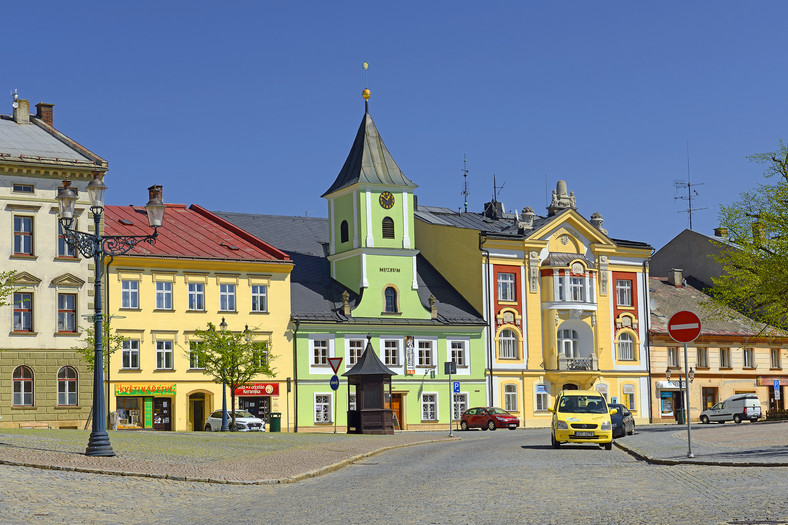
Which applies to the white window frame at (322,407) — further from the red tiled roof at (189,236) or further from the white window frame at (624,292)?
the white window frame at (624,292)

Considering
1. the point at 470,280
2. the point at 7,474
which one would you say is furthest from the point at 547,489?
the point at 470,280

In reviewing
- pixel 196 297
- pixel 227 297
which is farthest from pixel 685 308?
pixel 196 297

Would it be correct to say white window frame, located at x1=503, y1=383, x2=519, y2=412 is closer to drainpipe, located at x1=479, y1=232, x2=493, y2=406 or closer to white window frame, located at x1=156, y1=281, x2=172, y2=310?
drainpipe, located at x1=479, y1=232, x2=493, y2=406

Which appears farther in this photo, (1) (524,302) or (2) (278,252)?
(1) (524,302)

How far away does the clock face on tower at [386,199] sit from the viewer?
70062 mm

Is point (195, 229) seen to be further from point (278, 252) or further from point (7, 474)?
point (7, 474)

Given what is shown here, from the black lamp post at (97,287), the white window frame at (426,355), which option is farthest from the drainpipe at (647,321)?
the black lamp post at (97,287)

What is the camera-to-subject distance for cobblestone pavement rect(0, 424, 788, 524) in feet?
49.0

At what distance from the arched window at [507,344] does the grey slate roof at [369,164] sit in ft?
34.4

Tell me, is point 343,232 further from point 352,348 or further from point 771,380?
point 771,380

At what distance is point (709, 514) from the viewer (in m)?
14.5

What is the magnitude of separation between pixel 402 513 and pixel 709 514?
12.7 ft

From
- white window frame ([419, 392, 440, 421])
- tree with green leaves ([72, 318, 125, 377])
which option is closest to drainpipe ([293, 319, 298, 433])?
white window frame ([419, 392, 440, 421])

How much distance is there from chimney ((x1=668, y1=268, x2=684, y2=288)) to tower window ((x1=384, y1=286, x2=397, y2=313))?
24.7 m
